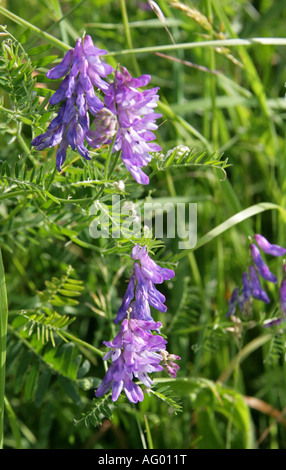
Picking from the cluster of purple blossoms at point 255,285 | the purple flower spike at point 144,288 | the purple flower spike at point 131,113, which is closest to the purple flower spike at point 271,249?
the cluster of purple blossoms at point 255,285

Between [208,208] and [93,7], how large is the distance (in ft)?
3.07

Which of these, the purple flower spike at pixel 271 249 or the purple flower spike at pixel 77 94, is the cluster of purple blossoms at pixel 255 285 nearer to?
the purple flower spike at pixel 271 249

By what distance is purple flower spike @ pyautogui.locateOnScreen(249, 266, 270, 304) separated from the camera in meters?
1.33

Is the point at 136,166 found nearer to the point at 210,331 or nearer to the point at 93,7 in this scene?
the point at 210,331

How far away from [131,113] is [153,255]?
0.44 metres

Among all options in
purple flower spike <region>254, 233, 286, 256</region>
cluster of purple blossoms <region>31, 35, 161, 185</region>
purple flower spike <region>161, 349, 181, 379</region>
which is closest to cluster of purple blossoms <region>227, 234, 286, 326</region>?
purple flower spike <region>254, 233, 286, 256</region>

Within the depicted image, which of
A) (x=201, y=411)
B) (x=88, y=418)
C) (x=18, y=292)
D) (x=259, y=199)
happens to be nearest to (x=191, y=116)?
(x=259, y=199)

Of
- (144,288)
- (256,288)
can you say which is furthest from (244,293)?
(144,288)

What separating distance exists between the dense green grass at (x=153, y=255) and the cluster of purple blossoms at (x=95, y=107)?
0.07 m

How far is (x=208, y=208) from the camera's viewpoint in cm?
189

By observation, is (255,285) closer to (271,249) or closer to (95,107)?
(271,249)

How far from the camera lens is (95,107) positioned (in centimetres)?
94

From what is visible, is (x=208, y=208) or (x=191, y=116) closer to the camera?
(x=208, y=208)
